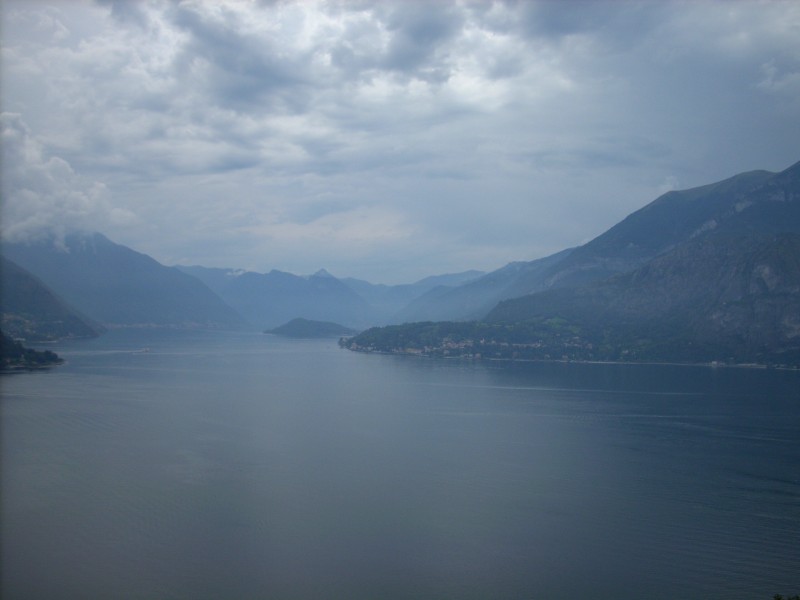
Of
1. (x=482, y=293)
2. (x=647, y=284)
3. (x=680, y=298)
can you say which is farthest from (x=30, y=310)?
(x=482, y=293)

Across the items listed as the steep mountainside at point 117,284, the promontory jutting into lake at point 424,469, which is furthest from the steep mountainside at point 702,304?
the steep mountainside at point 117,284

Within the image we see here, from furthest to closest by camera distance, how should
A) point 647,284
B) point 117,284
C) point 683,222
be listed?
point 117,284 → point 683,222 → point 647,284

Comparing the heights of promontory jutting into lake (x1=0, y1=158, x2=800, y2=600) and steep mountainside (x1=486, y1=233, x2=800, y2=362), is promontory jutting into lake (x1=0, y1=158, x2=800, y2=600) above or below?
below

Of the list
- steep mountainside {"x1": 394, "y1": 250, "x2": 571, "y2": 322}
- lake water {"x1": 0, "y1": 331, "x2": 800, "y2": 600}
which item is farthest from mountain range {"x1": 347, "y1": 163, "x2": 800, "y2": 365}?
steep mountainside {"x1": 394, "y1": 250, "x2": 571, "y2": 322}

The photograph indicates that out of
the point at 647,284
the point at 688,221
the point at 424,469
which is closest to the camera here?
the point at 424,469

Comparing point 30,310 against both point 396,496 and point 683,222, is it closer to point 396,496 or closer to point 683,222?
point 396,496

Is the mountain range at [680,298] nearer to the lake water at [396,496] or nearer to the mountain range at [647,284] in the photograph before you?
the mountain range at [647,284]

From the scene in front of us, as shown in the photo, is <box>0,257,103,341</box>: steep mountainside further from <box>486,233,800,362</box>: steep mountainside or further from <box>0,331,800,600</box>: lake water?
<box>486,233,800,362</box>: steep mountainside
